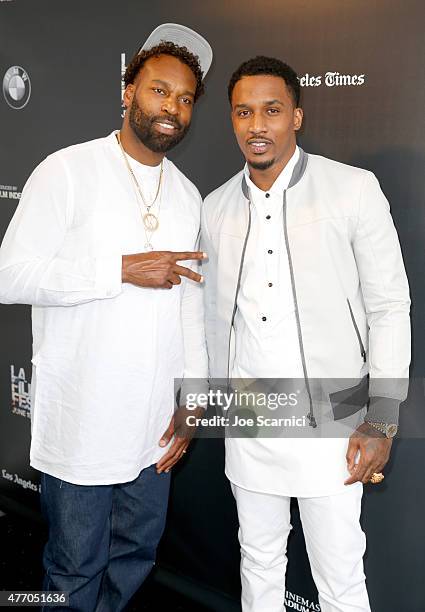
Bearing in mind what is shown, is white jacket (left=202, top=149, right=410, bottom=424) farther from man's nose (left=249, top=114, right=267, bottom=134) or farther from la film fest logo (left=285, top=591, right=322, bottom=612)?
la film fest logo (left=285, top=591, right=322, bottom=612)

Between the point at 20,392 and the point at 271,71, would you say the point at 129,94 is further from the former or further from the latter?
the point at 20,392

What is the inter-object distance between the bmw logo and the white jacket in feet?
4.18

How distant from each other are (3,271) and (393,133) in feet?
3.30

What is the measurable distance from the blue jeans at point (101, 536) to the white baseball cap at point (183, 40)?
1.10m

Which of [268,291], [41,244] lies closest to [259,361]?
[268,291]

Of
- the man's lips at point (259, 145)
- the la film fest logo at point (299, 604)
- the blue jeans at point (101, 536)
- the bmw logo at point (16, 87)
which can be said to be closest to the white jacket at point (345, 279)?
the man's lips at point (259, 145)

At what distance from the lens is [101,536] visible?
6.13 feet

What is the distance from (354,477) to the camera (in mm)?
1755

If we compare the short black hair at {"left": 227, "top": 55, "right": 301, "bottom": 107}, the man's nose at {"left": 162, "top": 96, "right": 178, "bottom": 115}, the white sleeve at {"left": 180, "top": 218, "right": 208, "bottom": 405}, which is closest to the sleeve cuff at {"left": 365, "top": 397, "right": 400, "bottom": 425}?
the white sleeve at {"left": 180, "top": 218, "right": 208, "bottom": 405}

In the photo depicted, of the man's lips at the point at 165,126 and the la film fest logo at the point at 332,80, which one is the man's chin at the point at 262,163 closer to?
the man's lips at the point at 165,126

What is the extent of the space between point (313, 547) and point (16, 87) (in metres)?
1.94

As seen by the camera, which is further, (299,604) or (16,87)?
(16,87)

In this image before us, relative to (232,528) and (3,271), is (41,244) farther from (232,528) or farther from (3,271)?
(232,528)

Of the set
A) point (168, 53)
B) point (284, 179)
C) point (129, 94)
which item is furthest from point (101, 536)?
point (168, 53)
